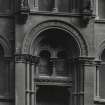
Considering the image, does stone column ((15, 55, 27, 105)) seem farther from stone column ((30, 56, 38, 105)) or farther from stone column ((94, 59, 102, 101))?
stone column ((94, 59, 102, 101))

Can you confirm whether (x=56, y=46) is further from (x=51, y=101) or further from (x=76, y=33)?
(x=51, y=101)

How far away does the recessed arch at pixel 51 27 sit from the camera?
23.1m

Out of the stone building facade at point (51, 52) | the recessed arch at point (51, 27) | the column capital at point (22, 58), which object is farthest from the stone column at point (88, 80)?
the column capital at point (22, 58)

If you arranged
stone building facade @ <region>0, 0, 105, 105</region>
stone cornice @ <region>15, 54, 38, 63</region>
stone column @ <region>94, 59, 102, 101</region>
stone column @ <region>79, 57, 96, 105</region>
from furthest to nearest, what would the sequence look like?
stone column @ <region>94, 59, 102, 101</region>, stone column @ <region>79, 57, 96, 105</region>, stone building facade @ <region>0, 0, 105, 105</region>, stone cornice @ <region>15, 54, 38, 63</region>

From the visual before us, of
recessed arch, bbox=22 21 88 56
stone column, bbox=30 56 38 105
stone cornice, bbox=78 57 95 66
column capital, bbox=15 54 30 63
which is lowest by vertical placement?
stone column, bbox=30 56 38 105

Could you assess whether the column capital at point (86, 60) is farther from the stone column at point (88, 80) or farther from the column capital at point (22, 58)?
the column capital at point (22, 58)

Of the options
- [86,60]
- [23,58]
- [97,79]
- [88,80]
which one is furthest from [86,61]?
[23,58]

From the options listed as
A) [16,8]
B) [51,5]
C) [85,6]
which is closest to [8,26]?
[16,8]

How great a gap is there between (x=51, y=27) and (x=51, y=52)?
141cm

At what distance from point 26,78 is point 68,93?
255cm

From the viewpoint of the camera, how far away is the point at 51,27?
2342 centimetres

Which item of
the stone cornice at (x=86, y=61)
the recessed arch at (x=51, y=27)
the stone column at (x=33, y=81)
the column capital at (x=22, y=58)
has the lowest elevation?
the stone column at (x=33, y=81)

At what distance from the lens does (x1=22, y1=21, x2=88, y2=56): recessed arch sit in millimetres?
23109

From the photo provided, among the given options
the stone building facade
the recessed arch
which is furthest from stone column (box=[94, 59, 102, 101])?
the recessed arch
